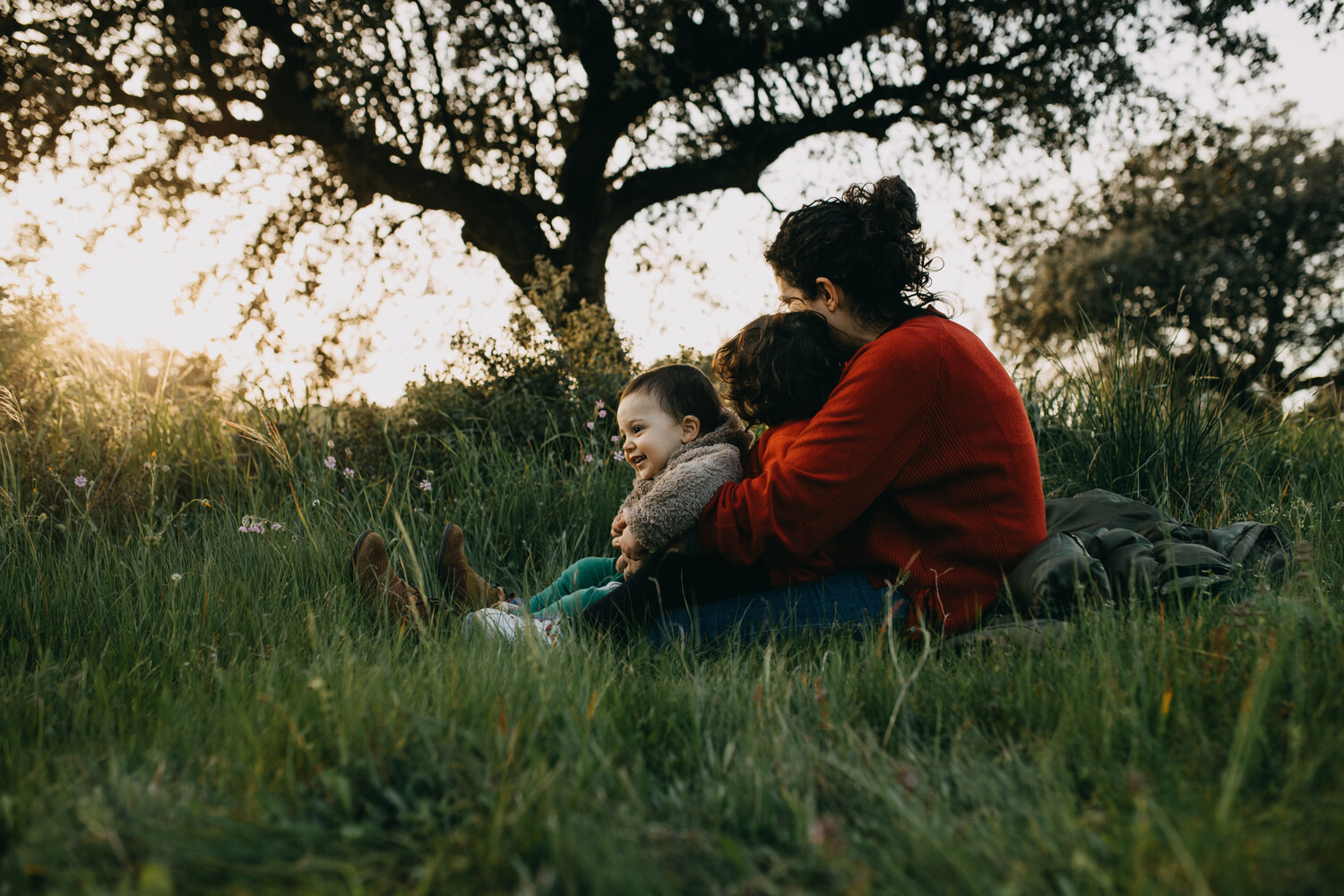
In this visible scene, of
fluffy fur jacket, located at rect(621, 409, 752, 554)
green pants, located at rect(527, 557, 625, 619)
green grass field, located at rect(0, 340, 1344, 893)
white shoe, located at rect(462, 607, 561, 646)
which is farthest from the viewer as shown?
green pants, located at rect(527, 557, 625, 619)

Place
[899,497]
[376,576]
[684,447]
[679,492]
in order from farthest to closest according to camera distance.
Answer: [684,447], [376,576], [679,492], [899,497]

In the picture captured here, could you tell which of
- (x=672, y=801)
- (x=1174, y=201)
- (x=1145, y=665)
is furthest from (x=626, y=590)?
(x=1174, y=201)

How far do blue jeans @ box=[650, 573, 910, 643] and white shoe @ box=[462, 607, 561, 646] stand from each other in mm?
336

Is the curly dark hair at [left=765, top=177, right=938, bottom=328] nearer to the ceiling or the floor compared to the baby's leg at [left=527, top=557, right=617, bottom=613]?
nearer to the ceiling

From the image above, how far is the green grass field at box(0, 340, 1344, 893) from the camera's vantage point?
1.14 metres

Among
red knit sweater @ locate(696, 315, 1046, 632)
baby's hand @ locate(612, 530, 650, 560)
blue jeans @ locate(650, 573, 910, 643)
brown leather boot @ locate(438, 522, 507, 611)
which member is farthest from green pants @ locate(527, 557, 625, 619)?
red knit sweater @ locate(696, 315, 1046, 632)

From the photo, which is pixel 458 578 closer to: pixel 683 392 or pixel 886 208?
pixel 683 392

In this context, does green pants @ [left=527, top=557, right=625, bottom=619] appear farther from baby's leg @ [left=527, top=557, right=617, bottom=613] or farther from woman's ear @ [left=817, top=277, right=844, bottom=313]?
woman's ear @ [left=817, top=277, right=844, bottom=313]

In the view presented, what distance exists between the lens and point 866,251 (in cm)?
271

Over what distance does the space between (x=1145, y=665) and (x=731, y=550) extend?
1.16m

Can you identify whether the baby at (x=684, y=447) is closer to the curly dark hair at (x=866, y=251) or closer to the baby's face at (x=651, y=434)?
the baby's face at (x=651, y=434)

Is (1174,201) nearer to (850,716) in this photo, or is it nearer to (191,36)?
(191,36)

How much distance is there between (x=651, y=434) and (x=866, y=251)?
984 millimetres

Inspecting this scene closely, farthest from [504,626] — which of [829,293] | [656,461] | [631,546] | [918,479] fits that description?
[829,293]
